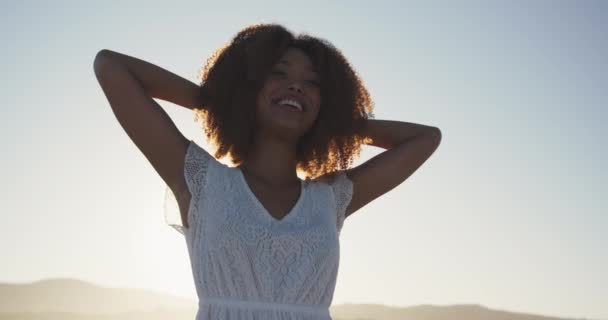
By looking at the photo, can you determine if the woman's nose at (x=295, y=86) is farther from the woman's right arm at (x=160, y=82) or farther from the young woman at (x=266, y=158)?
the woman's right arm at (x=160, y=82)

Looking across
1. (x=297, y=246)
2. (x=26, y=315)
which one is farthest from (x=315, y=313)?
(x=26, y=315)

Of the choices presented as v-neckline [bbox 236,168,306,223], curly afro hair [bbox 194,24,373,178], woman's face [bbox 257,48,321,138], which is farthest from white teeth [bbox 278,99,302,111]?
v-neckline [bbox 236,168,306,223]

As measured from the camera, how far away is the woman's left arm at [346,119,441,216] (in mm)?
3109

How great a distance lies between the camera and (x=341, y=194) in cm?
303

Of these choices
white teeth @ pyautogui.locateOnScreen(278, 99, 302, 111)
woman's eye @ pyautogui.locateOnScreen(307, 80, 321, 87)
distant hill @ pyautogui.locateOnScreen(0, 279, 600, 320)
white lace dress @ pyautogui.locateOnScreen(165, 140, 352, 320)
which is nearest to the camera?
white lace dress @ pyautogui.locateOnScreen(165, 140, 352, 320)

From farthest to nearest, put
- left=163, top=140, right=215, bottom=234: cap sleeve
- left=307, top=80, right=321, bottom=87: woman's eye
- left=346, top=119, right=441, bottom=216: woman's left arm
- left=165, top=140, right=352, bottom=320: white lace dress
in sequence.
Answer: left=346, top=119, right=441, bottom=216: woman's left arm < left=307, top=80, right=321, bottom=87: woman's eye < left=163, top=140, right=215, bottom=234: cap sleeve < left=165, top=140, right=352, bottom=320: white lace dress

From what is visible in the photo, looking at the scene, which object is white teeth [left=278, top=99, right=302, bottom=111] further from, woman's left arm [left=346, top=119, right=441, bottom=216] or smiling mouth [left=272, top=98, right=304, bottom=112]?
woman's left arm [left=346, top=119, right=441, bottom=216]

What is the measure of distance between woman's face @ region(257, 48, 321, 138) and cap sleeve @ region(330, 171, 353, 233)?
233mm

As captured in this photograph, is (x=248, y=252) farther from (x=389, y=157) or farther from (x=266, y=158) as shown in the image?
(x=389, y=157)

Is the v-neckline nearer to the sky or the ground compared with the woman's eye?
nearer to the ground

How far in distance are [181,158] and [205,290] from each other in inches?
17.5

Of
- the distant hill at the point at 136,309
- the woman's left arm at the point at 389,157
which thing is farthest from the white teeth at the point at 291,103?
the distant hill at the point at 136,309

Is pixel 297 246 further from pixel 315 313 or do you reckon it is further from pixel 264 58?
pixel 264 58

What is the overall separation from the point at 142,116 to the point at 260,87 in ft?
1.51
